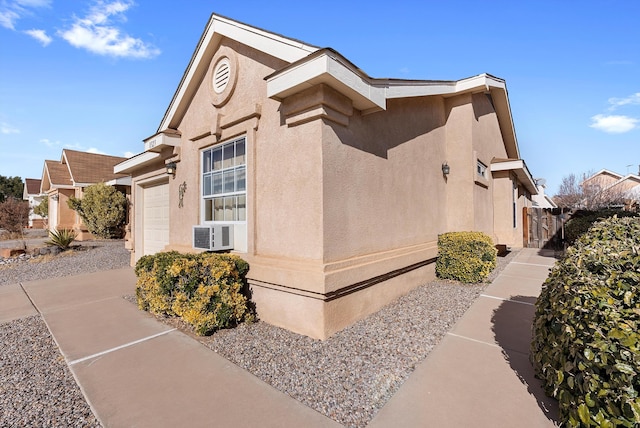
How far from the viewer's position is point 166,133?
691cm

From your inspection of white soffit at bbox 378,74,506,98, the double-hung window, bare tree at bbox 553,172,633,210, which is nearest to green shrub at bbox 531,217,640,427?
white soffit at bbox 378,74,506,98

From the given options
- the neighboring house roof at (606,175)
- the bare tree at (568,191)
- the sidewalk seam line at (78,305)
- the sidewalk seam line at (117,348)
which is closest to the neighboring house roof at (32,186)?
the sidewalk seam line at (78,305)

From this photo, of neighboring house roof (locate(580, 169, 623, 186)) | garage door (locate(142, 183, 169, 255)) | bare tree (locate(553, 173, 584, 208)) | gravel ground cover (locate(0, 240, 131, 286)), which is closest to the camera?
garage door (locate(142, 183, 169, 255))

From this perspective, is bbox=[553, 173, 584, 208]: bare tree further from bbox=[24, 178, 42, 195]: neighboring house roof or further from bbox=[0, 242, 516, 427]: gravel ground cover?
bbox=[24, 178, 42, 195]: neighboring house roof

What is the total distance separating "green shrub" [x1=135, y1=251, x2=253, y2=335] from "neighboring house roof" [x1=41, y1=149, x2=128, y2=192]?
17.9 metres

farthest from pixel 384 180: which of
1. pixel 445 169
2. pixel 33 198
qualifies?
pixel 33 198

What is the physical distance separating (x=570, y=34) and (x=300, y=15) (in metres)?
7.03

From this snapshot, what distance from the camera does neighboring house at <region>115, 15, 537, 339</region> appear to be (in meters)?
4.09

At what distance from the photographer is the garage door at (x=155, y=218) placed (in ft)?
27.4

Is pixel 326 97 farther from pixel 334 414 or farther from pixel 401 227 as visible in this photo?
pixel 334 414

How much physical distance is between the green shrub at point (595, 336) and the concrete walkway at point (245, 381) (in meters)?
0.51

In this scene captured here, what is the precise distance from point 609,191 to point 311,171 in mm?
37656

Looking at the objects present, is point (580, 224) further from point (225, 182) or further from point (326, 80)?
point (225, 182)

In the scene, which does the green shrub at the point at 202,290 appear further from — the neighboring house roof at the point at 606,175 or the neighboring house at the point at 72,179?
the neighboring house roof at the point at 606,175
